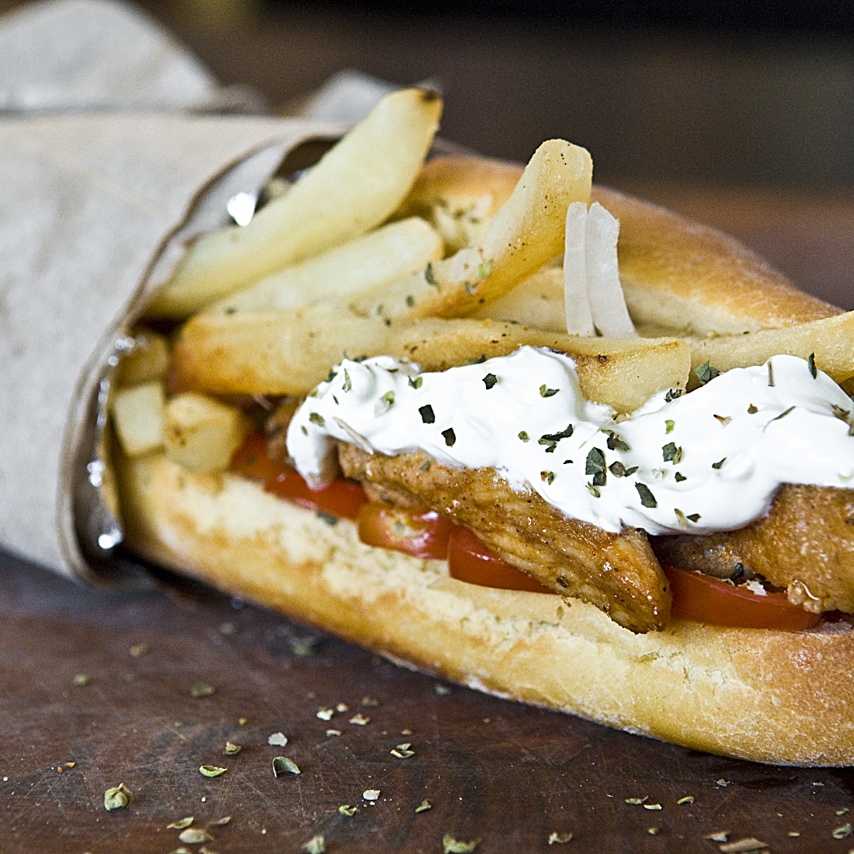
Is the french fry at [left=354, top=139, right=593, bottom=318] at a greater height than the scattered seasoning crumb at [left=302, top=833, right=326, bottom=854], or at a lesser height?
greater

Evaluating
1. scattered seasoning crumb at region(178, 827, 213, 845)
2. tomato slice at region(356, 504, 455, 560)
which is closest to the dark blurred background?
tomato slice at region(356, 504, 455, 560)

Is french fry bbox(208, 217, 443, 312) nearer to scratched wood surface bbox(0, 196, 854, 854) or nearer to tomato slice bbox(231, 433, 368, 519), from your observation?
tomato slice bbox(231, 433, 368, 519)

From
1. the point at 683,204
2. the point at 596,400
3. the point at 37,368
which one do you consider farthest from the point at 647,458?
the point at 683,204

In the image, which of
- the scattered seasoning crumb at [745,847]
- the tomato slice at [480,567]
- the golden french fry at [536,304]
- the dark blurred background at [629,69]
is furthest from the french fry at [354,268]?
the dark blurred background at [629,69]

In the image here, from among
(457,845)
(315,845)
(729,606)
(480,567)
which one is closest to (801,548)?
(729,606)

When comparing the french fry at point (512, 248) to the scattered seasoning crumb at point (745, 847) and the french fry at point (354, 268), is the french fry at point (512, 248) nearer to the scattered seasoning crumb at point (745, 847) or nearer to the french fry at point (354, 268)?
the french fry at point (354, 268)

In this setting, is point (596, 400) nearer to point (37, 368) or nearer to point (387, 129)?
point (387, 129)
